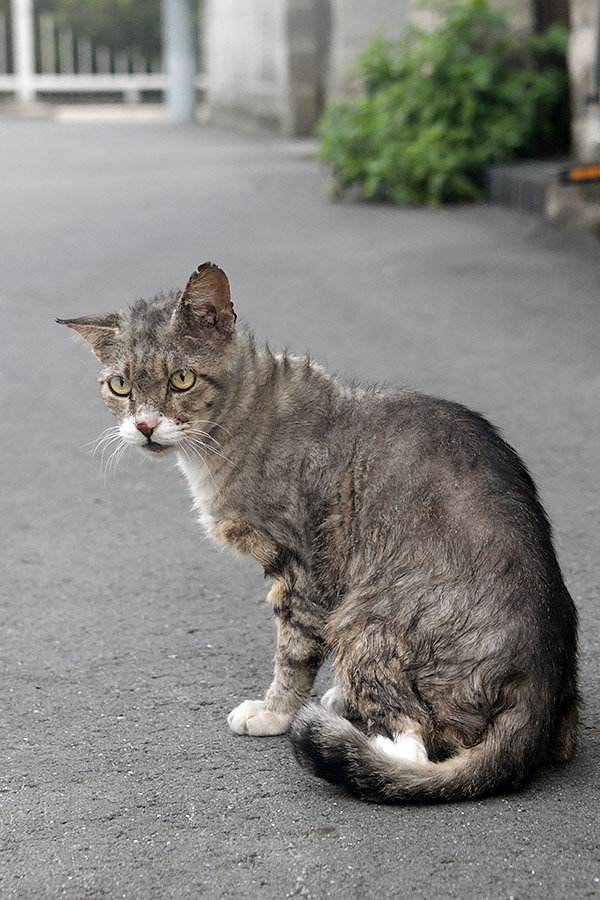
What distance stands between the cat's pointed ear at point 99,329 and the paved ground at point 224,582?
3.08 feet

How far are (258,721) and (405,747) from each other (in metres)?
0.49

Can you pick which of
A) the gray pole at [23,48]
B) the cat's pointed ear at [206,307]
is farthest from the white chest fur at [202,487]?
the gray pole at [23,48]

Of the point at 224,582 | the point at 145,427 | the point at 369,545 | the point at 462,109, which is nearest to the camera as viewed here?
the point at 369,545

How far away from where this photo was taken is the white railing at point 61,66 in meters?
27.5

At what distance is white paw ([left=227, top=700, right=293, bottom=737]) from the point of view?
3010 mm

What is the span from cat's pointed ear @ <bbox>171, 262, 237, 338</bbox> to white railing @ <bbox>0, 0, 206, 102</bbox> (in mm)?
26235

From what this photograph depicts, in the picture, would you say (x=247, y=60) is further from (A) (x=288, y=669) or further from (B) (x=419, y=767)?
(B) (x=419, y=767)

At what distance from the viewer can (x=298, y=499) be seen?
9.86 feet

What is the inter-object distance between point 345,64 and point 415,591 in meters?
14.2

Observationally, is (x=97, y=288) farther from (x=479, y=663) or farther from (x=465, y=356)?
(x=479, y=663)

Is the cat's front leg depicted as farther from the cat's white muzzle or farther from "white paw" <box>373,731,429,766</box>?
the cat's white muzzle

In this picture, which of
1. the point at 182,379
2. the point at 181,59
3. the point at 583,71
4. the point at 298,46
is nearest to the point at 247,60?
the point at 298,46

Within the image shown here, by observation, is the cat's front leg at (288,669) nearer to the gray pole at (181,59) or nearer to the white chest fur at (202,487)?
the white chest fur at (202,487)

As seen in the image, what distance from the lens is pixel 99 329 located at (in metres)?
3.12
